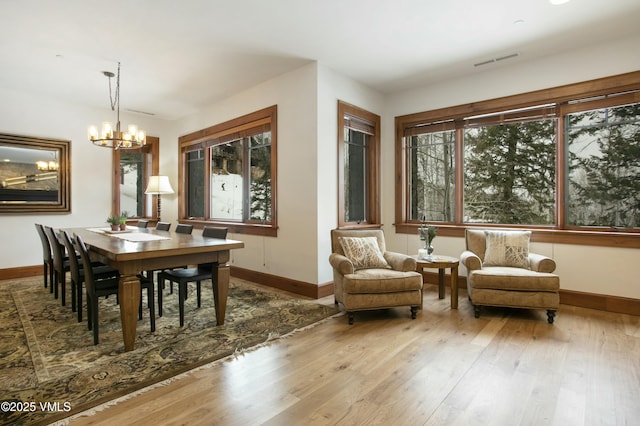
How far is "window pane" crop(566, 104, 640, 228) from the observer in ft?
11.8

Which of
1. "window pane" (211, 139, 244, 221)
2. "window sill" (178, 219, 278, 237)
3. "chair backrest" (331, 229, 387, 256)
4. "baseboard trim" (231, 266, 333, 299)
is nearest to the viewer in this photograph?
"chair backrest" (331, 229, 387, 256)

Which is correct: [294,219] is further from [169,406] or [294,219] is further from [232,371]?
[169,406]

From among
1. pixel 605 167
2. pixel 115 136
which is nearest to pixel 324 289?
pixel 115 136

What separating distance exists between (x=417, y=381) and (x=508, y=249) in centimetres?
229

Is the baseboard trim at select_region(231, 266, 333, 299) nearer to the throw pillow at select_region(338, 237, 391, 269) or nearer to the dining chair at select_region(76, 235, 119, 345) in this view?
the throw pillow at select_region(338, 237, 391, 269)

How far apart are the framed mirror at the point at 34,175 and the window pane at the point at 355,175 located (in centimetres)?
475

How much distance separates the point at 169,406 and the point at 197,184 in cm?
509

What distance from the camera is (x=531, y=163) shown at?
13.9ft

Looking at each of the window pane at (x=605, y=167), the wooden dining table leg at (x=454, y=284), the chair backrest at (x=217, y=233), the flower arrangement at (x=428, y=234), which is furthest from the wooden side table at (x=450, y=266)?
the chair backrest at (x=217, y=233)

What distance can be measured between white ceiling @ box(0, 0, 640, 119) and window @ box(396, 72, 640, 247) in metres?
0.58

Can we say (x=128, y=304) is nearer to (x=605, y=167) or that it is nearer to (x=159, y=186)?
(x=159, y=186)

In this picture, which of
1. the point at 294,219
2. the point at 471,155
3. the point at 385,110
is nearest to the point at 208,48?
the point at 294,219

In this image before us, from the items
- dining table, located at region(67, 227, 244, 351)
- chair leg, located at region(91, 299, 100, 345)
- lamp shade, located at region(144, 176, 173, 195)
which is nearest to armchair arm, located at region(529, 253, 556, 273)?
dining table, located at region(67, 227, 244, 351)

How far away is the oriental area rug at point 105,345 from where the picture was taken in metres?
2.01
